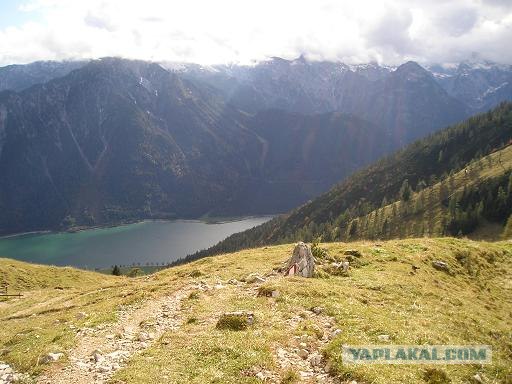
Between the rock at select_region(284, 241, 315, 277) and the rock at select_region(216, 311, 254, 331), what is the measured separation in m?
10.8

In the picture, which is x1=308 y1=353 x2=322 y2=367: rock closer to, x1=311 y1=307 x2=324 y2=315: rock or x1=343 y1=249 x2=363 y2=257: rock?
x1=311 y1=307 x2=324 y2=315: rock

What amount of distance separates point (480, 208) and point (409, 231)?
31.6m

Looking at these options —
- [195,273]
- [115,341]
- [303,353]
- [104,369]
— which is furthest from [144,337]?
[195,273]

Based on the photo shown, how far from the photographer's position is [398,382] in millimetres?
16359

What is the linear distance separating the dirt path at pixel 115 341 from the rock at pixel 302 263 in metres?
9.76

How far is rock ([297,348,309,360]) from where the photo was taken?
19328mm

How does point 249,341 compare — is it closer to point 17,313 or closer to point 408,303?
point 408,303

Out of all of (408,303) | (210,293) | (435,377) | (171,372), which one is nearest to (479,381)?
(435,377)

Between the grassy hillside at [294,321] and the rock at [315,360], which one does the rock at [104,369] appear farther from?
the rock at [315,360]

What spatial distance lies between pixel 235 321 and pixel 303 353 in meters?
4.67

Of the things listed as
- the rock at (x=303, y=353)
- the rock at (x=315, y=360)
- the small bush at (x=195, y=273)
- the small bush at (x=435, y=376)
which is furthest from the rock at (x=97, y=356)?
the small bush at (x=195, y=273)

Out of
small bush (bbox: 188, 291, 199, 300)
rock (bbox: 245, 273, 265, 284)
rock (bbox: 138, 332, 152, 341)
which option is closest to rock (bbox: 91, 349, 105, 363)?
rock (bbox: 138, 332, 152, 341)

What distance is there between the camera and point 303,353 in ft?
64.3

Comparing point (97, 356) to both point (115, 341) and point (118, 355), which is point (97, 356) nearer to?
point (118, 355)
